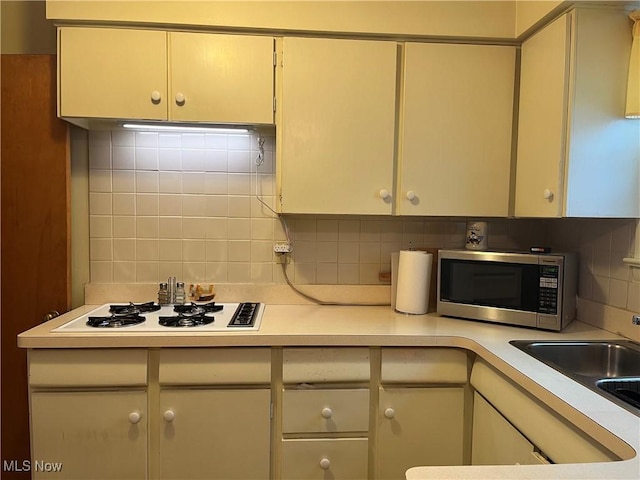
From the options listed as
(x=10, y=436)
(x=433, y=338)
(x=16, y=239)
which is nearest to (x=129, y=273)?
(x=16, y=239)

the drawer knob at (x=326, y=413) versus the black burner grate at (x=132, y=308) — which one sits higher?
the black burner grate at (x=132, y=308)

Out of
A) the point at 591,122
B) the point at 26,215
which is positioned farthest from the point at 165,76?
the point at 591,122

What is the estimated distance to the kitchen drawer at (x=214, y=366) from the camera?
63.6 inches

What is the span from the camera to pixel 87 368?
5.20 ft

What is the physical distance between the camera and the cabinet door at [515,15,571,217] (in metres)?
1.58

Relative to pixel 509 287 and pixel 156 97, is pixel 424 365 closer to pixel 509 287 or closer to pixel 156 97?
pixel 509 287

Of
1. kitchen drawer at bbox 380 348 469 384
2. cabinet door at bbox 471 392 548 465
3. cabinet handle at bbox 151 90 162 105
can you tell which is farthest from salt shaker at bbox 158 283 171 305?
cabinet door at bbox 471 392 548 465

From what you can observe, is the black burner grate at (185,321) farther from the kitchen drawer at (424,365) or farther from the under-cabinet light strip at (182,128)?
the under-cabinet light strip at (182,128)

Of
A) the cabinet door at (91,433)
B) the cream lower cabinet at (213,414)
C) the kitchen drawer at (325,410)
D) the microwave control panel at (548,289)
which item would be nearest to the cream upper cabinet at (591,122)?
the microwave control panel at (548,289)

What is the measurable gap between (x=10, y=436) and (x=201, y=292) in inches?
39.4

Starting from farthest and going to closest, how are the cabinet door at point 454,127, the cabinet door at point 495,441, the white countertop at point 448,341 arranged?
the cabinet door at point 454,127 → the cabinet door at point 495,441 → the white countertop at point 448,341

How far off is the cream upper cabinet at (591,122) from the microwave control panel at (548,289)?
0.23 meters

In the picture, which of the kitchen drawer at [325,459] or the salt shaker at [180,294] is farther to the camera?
the salt shaker at [180,294]

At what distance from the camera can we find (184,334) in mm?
1604
